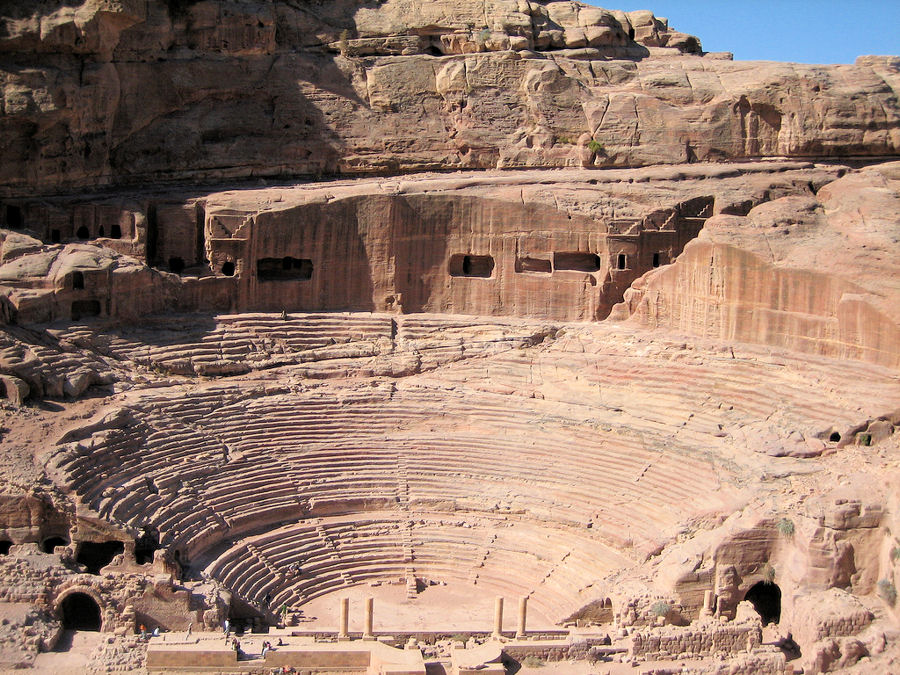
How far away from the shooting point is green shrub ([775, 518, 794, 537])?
19156 millimetres

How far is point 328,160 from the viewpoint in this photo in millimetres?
29391

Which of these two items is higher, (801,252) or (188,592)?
(801,252)

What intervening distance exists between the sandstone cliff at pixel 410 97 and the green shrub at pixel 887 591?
12852mm

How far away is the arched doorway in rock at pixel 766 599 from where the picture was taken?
1998 cm

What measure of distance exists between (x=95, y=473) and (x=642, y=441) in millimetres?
10682

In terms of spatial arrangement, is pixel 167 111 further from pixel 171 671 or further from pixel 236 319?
pixel 171 671

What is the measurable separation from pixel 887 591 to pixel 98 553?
13.6m

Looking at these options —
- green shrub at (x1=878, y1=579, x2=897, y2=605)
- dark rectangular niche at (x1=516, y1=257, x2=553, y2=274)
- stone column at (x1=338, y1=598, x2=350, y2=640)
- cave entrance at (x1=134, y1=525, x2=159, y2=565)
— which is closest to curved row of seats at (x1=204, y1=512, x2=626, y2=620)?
cave entrance at (x1=134, y1=525, x2=159, y2=565)

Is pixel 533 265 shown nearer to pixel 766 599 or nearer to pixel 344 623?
pixel 766 599

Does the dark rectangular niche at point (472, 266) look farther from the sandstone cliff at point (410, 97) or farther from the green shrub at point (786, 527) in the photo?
the green shrub at point (786, 527)

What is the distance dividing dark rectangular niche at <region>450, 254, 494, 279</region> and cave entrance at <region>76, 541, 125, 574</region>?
10.8 m

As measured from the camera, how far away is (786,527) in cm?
1916

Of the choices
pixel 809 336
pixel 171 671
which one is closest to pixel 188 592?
pixel 171 671

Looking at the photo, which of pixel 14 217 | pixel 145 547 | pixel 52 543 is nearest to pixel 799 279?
pixel 145 547
